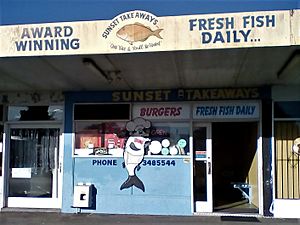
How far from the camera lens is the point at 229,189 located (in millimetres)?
11922

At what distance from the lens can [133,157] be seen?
9.88 meters

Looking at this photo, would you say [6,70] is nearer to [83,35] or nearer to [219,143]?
[83,35]

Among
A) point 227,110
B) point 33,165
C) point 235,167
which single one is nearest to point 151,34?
point 227,110

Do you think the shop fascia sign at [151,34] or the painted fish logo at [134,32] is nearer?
the shop fascia sign at [151,34]

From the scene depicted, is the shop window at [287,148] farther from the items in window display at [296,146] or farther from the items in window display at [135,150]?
the items in window display at [135,150]

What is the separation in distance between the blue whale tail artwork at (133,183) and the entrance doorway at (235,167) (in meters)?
2.02

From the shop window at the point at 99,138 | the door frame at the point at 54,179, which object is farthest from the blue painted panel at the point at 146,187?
the door frame at the point at 54,179

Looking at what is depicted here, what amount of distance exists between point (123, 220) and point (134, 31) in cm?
436

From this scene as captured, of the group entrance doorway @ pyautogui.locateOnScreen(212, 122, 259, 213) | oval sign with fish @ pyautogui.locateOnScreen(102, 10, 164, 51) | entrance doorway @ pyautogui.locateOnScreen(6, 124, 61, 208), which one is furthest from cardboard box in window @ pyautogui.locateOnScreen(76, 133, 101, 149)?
oval sign with fish @ pyautogui.locateOnScreen(102, 10, 164, 51)

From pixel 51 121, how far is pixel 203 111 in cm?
380

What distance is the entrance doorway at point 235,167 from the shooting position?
1031 centimetres

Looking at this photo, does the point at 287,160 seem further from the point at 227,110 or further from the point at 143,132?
the point at 143,132

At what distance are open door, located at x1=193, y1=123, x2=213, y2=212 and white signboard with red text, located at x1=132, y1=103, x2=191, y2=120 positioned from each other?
46 cm

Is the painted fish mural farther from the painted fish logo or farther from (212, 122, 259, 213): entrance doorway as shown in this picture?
the painted fish logo
